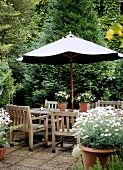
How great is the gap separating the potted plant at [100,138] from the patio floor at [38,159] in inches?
32.0

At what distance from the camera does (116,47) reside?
355 inches

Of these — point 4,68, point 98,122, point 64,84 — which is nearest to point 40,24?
point 64,84

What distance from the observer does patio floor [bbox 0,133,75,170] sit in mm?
4090

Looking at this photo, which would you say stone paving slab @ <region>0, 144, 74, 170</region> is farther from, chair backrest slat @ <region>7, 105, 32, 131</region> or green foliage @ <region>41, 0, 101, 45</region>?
green foliage @ <region>41, 0, 101, 45</region>

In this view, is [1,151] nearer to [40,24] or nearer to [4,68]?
[4,68]

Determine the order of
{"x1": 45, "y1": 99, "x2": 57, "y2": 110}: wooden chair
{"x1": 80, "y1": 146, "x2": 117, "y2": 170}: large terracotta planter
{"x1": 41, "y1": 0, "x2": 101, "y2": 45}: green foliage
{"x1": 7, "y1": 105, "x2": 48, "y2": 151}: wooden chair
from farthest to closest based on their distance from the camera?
1. {"x1": 41, "y1": 0, "x2": 101, "y2": 45}: green foliage
2. {"x1": 45, "y1": 99, "x2": 57, "y2": 110}: wooden chair
3. {"x1": 7, "y1": 105, "x2": 48, "y2": 151}: wooden chair
4. {"x1": 80, "y1": 146, "x2": 117, "y2": 170}: large terracotta planter

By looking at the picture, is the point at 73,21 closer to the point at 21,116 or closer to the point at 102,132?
the point at 21,116

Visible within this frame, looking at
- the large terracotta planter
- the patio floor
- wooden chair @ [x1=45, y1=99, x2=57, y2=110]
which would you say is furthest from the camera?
wooden chair @ [x1=45, y1=99, x2=57, y2=110]

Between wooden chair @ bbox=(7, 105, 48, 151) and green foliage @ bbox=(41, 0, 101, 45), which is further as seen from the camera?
green foliage @ bbox=(41, 0, 101, 45)

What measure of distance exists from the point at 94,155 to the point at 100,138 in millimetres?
221

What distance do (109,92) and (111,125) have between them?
12.9 ft

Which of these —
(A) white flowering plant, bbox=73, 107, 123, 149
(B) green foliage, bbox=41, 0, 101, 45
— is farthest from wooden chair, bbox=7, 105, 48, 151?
(B) green foliage, bbox=41, 0, 101, 45

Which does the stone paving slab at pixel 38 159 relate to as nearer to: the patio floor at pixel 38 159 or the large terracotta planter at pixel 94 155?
the patio floor at pixel 38 159

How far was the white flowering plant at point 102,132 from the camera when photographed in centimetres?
326
